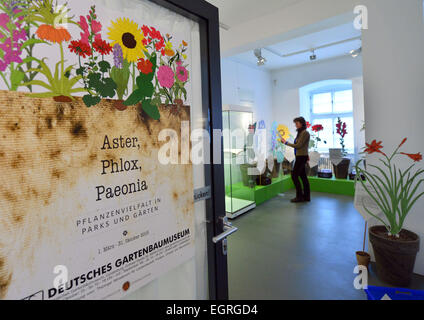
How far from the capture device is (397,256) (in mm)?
2070

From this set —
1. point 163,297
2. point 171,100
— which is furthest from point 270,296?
point 171,100

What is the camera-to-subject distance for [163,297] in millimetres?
1015

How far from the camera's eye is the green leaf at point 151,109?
905 millimetres

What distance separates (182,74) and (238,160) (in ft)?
10.3

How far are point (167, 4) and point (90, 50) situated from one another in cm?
41

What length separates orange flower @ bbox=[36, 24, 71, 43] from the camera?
0.66 m

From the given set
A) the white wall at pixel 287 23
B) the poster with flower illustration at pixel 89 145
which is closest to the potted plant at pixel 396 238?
the white wall at pixel 287 23

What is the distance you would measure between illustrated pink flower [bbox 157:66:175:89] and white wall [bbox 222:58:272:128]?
176 inches

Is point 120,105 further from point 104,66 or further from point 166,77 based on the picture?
point 166,77

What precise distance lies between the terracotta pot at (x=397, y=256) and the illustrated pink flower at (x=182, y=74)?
2249 millimetres

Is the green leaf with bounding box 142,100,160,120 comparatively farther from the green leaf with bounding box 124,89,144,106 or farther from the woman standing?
the woman standing
